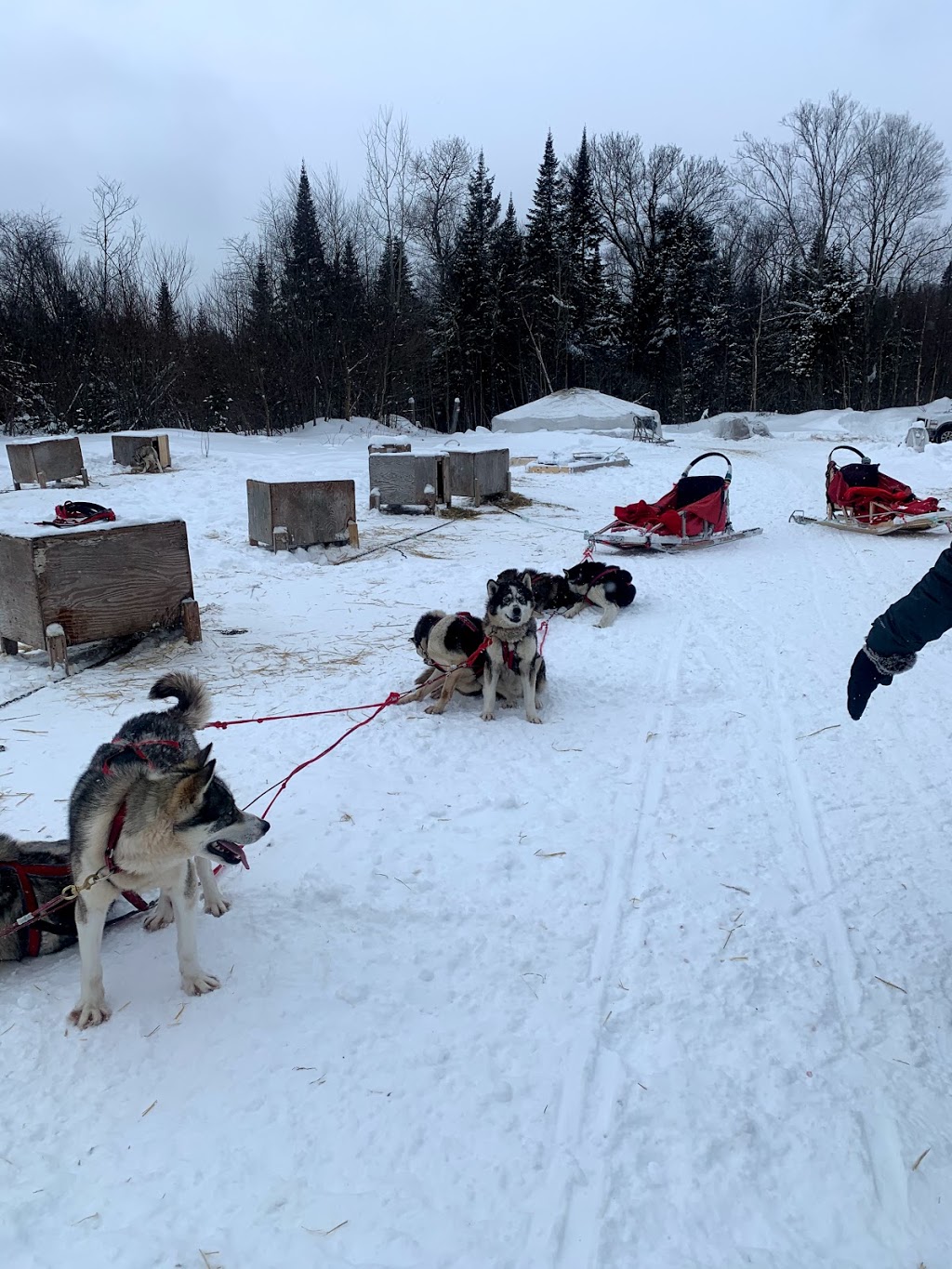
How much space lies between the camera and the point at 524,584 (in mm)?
4703

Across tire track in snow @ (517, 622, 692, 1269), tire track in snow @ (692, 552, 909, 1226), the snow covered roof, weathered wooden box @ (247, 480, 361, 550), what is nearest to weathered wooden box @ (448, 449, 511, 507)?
weathered wooden box @ (247, 480, 361, 550)

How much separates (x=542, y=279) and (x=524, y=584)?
35891mm

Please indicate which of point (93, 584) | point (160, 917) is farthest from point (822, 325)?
point (160, 917)

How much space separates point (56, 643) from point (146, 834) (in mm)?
3627

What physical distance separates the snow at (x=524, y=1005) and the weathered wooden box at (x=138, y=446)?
10843 millimetres

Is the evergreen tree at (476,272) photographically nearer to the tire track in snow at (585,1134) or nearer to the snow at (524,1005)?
the snow at (524,1005)

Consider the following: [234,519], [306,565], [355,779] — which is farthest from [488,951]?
[234,519]

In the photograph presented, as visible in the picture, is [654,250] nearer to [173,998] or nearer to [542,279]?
[542,279]

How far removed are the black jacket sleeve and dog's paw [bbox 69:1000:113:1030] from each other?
254cm

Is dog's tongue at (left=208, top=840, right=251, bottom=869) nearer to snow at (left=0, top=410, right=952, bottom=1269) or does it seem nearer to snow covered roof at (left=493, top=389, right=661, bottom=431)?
snow at (left=0, top=410, right=952, bottom=1269)

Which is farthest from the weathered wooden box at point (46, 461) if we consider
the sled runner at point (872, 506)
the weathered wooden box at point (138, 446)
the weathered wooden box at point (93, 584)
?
the sled runner at point (872, 506)

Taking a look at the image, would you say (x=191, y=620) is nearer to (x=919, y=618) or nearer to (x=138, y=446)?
(x=919, y=618)

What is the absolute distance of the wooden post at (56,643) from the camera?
5242mm

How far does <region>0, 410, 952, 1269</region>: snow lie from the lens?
5.82 feet
